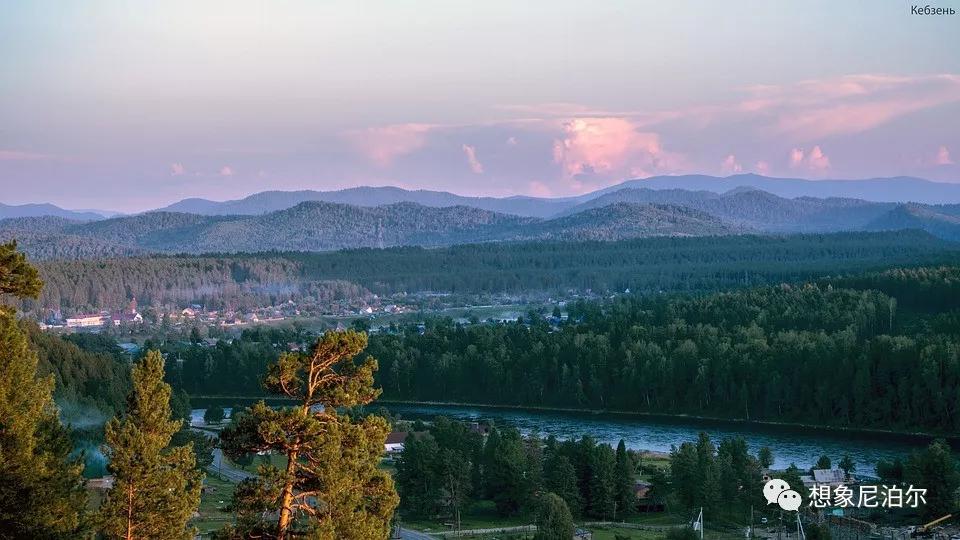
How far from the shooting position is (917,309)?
226 feet

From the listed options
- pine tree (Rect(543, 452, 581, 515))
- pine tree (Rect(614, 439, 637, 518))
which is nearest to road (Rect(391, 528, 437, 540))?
pine tree (Rect(543, 452, 581, 515))

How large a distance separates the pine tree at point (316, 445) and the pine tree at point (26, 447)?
205cm

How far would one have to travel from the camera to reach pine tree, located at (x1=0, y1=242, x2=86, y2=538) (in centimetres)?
1215

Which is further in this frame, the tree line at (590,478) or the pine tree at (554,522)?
the tree line at (590,478)

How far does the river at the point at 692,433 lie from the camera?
142 feet

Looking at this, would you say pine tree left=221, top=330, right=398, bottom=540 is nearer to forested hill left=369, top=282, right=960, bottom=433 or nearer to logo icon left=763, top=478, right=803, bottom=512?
logo icon left=763, top=478, right=803, bottom=512

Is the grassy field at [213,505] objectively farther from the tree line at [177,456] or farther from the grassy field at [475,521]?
the tree line at [177,456]

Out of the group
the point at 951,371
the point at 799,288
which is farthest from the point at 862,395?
the point at 799,288

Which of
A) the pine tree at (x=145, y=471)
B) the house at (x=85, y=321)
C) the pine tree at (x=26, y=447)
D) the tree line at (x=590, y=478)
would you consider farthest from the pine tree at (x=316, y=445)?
the house at (x=85, y=321)

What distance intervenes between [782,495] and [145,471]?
20294 mm

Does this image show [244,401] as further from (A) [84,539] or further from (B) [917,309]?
(A) [84,539]

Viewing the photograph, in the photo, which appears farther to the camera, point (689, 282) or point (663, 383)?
point (689, 282)

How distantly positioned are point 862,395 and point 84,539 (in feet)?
142

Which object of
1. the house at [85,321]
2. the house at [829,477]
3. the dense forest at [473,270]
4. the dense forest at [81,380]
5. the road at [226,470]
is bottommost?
the road at [226,470]
